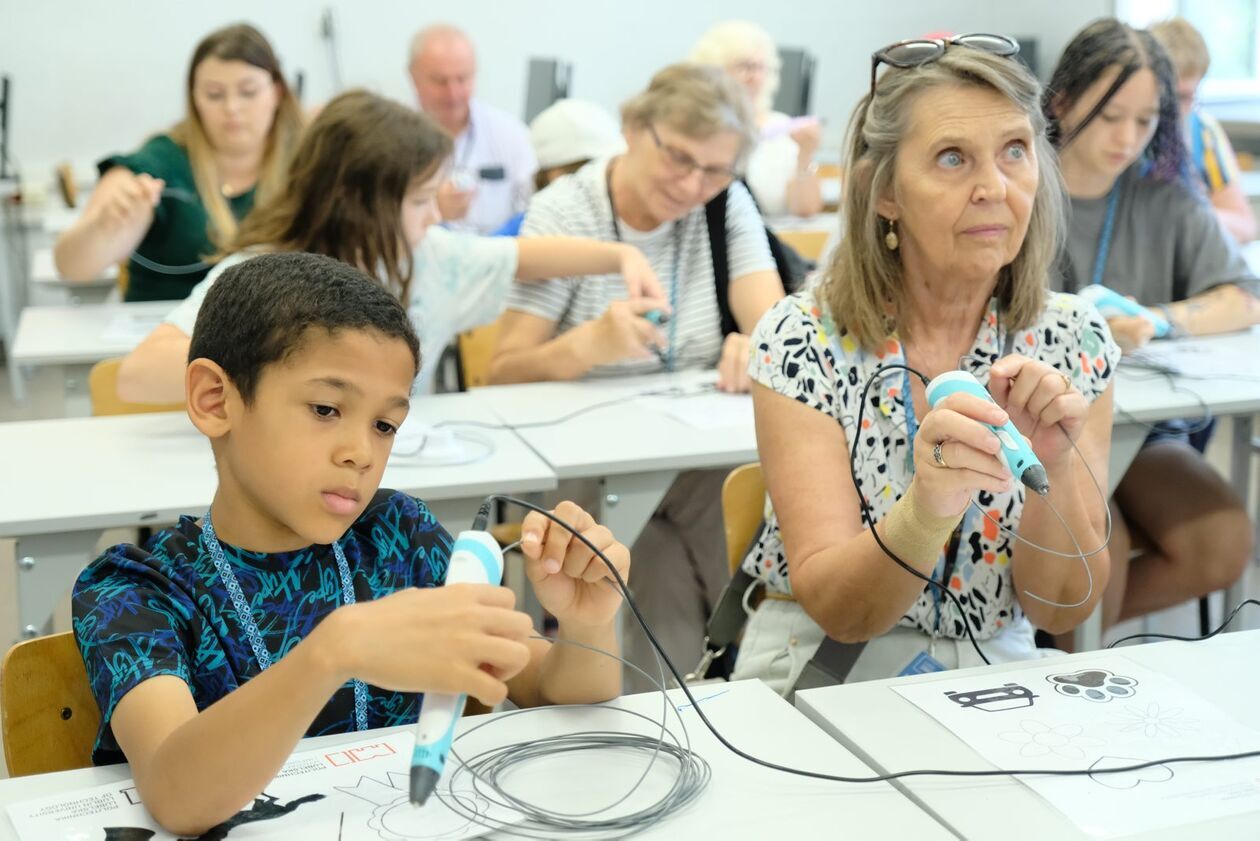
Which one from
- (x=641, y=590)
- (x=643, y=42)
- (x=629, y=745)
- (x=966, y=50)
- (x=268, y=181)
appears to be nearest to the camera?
(x=629, y=745)

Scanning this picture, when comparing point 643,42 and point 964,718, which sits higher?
point 643,42

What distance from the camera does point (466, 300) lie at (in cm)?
280

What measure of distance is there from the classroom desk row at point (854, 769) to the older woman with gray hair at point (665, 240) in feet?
4.86

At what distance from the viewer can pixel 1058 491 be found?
5.21 ft

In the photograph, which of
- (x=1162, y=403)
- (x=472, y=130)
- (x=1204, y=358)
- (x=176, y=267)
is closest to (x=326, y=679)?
(x=1162, y=403)

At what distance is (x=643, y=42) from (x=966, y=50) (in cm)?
586

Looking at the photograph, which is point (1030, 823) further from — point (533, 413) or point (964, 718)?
point (533, 413)

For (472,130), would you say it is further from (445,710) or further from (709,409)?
(445,710)

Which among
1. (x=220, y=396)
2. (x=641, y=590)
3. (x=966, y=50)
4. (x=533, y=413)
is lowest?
(x=641, y=590)

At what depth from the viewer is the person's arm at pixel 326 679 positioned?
93 centimetres

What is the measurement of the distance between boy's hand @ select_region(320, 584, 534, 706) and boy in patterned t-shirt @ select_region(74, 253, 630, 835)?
0.09 m

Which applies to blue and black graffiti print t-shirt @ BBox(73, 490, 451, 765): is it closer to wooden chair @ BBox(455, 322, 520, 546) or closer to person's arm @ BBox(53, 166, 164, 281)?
wooden chair @ BBox(455, 322, 520, 546)

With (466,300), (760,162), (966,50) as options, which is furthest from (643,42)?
(966,50)

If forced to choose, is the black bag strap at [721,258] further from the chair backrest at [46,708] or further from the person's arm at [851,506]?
the chair backrest at [46,708]
